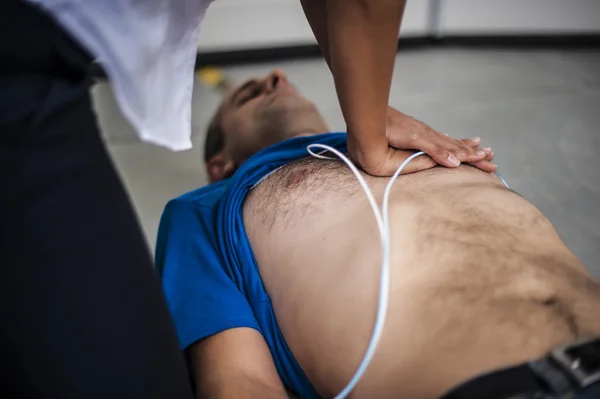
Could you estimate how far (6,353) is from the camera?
0.52 metres

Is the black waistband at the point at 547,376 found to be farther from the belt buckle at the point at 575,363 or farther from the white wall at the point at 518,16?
the white wall at the point at 518,16

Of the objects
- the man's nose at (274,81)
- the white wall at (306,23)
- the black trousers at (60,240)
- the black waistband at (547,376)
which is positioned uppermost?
the black trousers at (60,240)

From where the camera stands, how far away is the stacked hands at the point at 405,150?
94 cm

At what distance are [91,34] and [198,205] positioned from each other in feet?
2.01

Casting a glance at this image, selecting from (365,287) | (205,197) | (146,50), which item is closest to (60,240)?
(146,50)

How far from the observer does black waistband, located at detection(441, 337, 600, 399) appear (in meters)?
0.60

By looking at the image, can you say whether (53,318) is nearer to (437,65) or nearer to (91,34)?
(91,34)

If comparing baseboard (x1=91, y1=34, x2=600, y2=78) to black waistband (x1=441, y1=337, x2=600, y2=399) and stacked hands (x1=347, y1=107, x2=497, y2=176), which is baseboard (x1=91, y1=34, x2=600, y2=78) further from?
black waistband (x1=441, y1=337, x2=600, y2=399)

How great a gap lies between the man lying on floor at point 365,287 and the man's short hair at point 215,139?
0.30m

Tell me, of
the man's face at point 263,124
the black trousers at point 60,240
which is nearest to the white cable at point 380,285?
the black trousers at point 60,240

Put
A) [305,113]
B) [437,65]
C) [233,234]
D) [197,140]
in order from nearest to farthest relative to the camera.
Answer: [233,234] → [305,113] → [197,140] → [437,65]

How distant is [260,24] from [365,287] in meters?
2.02

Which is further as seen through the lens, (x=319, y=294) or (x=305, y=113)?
(x=305, y=113)

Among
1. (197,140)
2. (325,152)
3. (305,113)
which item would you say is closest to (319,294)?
(325,152)
